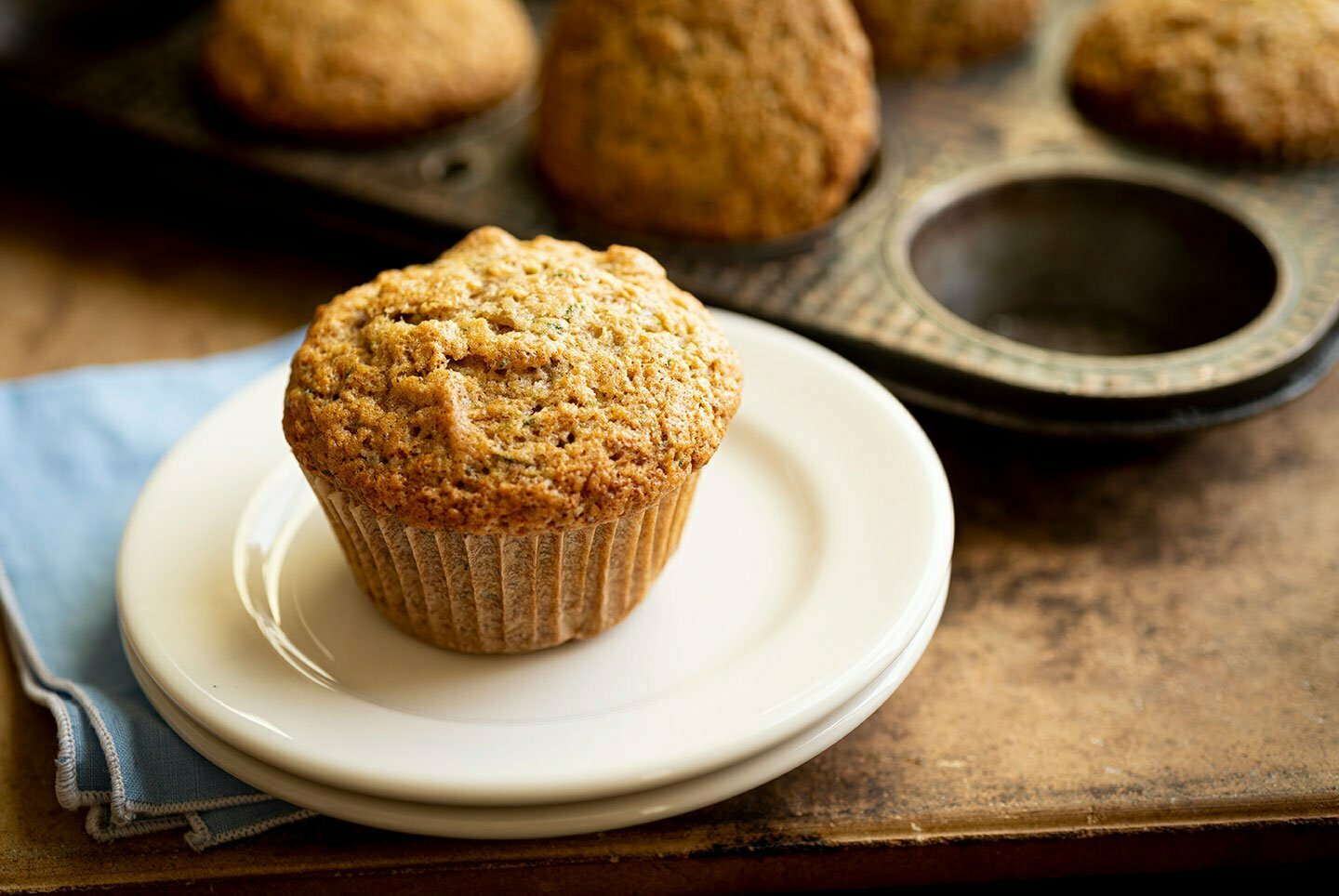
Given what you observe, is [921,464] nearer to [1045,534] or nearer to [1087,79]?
[1045,534]

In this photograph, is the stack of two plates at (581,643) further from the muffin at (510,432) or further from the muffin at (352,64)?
the muffin at (352,64)

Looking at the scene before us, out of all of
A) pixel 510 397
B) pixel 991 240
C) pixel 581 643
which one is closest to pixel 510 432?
pixel 510 397

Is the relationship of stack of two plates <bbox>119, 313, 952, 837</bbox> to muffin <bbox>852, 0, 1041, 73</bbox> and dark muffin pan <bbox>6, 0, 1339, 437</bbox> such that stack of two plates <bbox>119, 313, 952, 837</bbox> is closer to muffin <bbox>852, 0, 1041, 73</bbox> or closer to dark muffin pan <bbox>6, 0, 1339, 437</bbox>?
dark muffin pan <bbox>6, 0, 1339, 437</bbox>

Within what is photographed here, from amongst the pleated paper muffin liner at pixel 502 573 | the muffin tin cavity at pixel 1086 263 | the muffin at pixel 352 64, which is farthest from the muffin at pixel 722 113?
the pleated paper muffin liner at pixel 502 573

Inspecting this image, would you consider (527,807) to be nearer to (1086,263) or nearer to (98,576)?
(98,576)

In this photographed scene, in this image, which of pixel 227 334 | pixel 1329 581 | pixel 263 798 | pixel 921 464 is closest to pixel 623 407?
pixel 921 464
